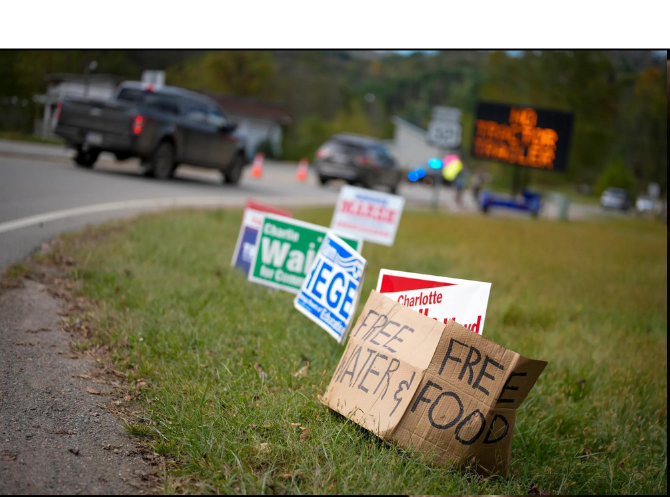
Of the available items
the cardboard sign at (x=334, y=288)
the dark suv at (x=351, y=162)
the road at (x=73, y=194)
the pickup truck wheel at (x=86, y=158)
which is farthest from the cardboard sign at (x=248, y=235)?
the dark suv at (x=351, y=162)

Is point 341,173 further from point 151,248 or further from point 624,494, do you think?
point 624,494

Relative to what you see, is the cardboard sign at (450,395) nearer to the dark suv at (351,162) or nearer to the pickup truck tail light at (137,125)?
the pickup truck tail light at (137,125)

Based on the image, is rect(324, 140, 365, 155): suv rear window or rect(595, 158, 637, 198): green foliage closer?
rect(324, 140, 365, 155): suv rear window

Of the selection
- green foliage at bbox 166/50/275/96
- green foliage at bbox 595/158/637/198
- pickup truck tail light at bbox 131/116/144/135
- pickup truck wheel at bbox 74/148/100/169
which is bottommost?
pickup truck wheel at bbox 74/148/100/169

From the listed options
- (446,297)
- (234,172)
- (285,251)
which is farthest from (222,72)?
(446,297)

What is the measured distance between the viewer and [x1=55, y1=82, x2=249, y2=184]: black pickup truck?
1374 centimetres

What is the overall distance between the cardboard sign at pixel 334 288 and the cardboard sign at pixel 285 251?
1004 millimetres

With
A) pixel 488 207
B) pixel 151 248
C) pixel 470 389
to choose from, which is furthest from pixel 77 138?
pixel 488 207

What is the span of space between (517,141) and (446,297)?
23.4 metres

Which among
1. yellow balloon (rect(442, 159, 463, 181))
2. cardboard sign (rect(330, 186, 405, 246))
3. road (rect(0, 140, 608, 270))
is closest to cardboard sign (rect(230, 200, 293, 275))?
cardboard sign (rect(330, 186, 405, 246))

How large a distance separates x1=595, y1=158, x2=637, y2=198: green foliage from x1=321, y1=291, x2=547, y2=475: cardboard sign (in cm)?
4180

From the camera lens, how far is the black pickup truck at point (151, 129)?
45.1 ft

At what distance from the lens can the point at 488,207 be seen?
27797mm

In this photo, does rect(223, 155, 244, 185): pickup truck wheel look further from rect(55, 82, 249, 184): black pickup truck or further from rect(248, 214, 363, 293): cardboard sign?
rect(248, 214, 363, 293): cardboard sign
